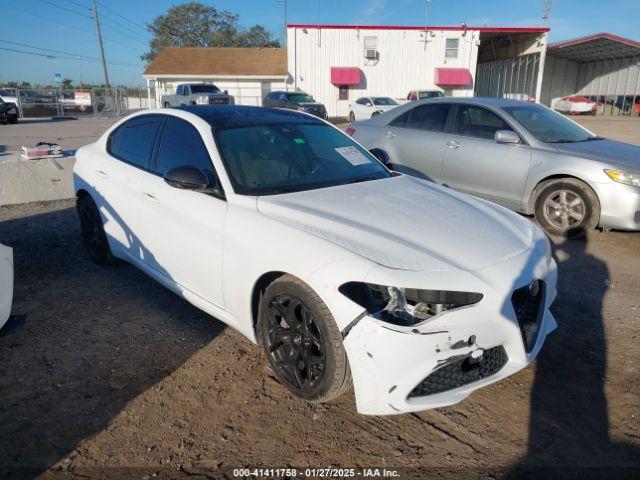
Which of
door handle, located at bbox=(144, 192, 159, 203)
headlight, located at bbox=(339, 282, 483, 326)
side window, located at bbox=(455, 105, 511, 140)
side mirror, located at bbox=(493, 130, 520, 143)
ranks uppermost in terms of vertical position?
side window, located at bbox=(455, 105, 511, 140)

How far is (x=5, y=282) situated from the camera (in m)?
3.23

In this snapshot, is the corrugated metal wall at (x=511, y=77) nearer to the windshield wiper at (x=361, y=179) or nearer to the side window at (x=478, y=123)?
the side window at (x=478, y=123)

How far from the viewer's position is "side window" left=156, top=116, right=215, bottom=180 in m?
3.40

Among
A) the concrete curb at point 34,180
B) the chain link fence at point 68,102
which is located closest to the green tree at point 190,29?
the chain link fence at point 68,102

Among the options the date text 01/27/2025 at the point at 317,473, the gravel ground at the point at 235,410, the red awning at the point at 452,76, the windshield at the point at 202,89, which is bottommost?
the date text 01/27/2025 at the point at 317,473

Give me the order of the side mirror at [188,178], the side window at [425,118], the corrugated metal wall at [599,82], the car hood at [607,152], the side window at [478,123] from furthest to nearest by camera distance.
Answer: the corrugated metal wall at [599,82] < the side window at [425,118] < the side window at [478,123] < the car hood at [607,152] < the side mirror at [188,178]

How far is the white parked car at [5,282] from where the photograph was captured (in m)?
3.20

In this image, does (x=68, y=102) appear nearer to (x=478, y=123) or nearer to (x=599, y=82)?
(x=478, y=123)

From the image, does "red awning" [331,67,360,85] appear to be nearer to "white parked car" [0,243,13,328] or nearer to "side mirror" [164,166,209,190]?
"side mirror" [164,166,209,190]

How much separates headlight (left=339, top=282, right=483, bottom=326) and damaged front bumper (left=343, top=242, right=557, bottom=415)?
0.05 m

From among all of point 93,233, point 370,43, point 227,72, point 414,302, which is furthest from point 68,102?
point 414,302

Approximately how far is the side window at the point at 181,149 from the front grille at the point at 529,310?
6.54ft

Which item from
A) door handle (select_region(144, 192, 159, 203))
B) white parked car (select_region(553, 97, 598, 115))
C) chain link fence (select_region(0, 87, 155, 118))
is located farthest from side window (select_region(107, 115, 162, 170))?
white parked car (select_region(553, 97, 598, 115))

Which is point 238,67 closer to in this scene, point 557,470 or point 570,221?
point 570,221
